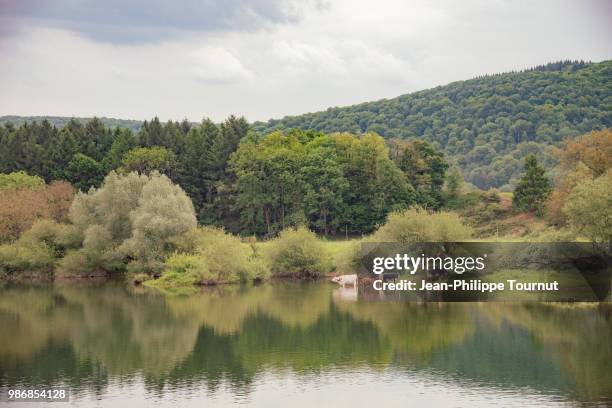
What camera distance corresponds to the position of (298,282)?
189ft

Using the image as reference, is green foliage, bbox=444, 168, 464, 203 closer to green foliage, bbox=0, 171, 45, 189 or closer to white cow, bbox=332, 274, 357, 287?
white cow, bbox=332, 274, 357, 287

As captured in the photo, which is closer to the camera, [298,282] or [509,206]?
[298,282]

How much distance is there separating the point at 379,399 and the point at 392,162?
5512 cm

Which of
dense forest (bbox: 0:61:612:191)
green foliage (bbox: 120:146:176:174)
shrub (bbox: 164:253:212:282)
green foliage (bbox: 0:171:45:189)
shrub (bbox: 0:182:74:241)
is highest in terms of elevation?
dense forest (bbox: 0:61:612:191)

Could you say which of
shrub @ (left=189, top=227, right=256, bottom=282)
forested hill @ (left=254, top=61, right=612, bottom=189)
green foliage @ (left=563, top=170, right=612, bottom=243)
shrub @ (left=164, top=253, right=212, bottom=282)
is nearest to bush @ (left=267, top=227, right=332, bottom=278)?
shrub @ (left=189, top=227, right=256, bottom=282)

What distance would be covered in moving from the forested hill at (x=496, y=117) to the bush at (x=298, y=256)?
5359 cm

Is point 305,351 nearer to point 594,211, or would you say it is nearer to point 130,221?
point 594,211

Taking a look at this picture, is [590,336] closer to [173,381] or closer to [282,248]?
[173,381]

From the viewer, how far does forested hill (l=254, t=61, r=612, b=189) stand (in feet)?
374

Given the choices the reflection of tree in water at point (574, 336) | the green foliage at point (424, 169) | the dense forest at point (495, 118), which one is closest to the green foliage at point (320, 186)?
the green foliage at point (424, 169)

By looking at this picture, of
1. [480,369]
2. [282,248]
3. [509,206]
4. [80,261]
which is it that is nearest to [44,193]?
[80,261]

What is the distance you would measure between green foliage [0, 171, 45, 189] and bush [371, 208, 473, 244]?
119 ft

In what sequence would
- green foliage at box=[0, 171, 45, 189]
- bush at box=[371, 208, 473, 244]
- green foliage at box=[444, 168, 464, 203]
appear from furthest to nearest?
green foliage at box=[444, 168, 464, 203]
green foliage at box=[0, 171, 45, 189]
bush at box=[371, 208, 473, 244]

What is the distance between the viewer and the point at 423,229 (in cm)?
5219
